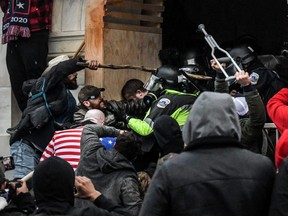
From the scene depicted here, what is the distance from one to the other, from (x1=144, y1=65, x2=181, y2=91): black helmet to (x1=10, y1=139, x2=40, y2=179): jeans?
4.45 feet

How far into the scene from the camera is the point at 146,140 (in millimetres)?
8047

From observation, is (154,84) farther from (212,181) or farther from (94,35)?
(212,181)

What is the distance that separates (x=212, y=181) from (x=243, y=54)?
428 centimetres

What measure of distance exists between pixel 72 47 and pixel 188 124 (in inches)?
221

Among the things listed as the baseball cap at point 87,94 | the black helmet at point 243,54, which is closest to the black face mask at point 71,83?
the baseball cap at point 87,94

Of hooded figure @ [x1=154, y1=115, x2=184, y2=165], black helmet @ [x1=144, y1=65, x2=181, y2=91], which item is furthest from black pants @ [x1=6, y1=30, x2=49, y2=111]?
hooded figure @ [x1=154, y1=115, x2=184, y2=165]

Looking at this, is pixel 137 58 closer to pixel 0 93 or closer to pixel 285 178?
pixel 0 93

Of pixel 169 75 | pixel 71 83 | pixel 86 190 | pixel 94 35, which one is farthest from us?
pixel 94 35

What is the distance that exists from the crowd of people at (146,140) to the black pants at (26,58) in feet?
0.04

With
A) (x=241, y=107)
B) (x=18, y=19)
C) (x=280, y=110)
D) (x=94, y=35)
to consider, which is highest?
(x=18, y=19)

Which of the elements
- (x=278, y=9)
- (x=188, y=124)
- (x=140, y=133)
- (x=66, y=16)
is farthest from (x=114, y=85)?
(x=188, y=124)

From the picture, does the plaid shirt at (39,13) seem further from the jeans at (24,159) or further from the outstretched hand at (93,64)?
the jeans at (24,159)

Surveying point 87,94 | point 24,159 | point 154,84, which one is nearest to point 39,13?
point 87,94

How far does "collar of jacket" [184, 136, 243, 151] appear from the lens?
4668mm
